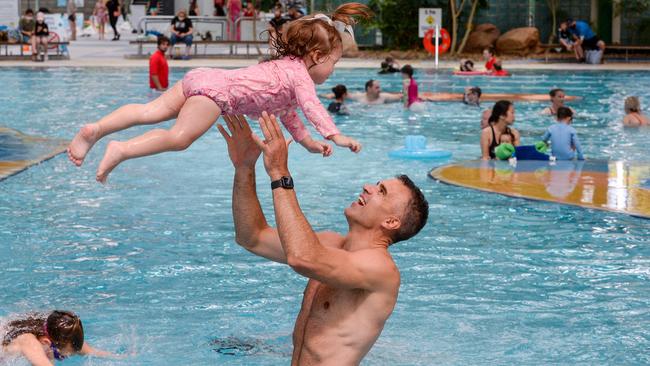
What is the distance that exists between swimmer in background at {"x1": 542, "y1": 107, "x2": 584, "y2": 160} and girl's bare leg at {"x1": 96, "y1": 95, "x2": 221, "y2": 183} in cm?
849

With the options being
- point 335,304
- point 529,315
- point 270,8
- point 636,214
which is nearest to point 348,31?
point 335,304

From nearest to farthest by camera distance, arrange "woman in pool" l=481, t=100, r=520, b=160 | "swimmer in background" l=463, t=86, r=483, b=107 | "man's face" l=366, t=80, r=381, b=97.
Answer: "woman in pool" l=481, t=100, r=520, b=160 < "swimmer in background" l=463, t=86, r=483, b=107 < "man's face" l=366, t=80, r=381, b=97

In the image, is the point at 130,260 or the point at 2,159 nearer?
the point at 130,260

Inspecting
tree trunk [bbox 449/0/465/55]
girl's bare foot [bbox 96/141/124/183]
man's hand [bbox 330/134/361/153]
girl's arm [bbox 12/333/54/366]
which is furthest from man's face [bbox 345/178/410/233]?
tree trunk [bbox 449/0/465/55]

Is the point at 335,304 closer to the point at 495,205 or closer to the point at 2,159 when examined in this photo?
the point at 495,205

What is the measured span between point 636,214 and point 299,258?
22.0 feet

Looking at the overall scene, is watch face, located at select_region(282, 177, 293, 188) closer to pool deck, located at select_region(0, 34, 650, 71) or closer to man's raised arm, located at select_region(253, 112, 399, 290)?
man's raised arm, located at select_region(253, 112, 399, 290)

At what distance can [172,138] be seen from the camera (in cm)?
498

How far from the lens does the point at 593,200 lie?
1059cm

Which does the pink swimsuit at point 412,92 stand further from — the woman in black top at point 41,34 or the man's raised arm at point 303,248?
the man's raised arm at point 303,248

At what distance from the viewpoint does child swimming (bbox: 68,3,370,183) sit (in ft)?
16.4

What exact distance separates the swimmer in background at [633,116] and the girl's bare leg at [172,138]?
12.9 meters

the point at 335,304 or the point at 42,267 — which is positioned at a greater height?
the point at 335,304

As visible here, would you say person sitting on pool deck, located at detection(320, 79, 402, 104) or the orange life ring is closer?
person sitting on pool deck, located at detection(320, 79, 402, 104)
